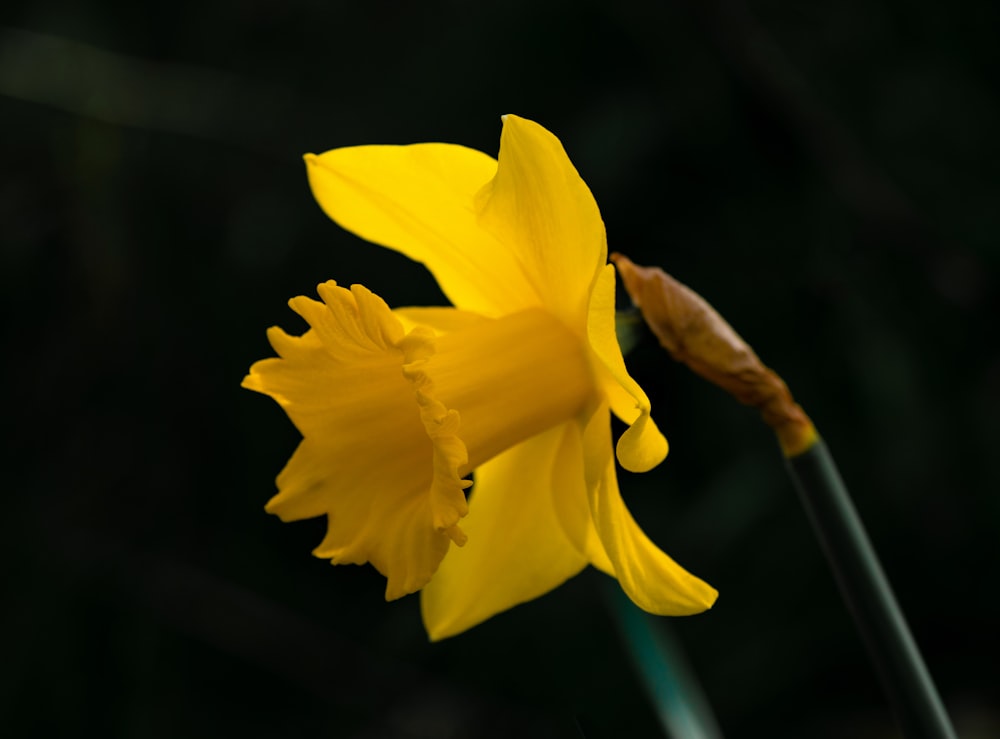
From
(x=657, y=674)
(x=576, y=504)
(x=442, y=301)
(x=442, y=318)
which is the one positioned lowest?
(x=657, y=674)

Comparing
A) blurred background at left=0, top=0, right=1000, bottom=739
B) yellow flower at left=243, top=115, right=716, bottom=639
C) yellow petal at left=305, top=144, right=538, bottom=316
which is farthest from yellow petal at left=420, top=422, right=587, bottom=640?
blurred background at left=0, top=0, right=1000, bottom=739

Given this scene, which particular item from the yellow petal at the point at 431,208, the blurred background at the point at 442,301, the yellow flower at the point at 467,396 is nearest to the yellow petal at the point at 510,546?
the yellow flower at the point at 467,396

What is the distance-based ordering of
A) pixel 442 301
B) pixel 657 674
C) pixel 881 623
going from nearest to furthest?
1. pixel 881 623
2. pixel 657 674
3. pixel 442 301

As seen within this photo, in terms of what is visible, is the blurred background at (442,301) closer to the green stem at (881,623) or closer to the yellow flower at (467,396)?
the yellow flower at (467,396)

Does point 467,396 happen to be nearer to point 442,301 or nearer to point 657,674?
point 657,674

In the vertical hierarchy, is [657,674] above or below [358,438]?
below

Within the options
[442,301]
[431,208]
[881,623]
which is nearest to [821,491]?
[881,623]

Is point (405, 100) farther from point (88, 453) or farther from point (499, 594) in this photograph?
point (499, 594)
